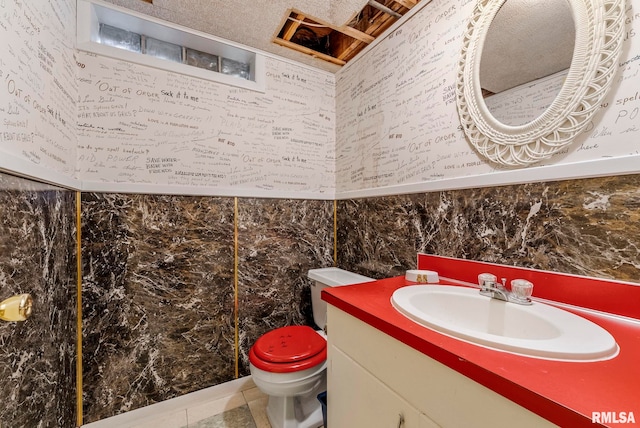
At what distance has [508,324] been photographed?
2.68 feet

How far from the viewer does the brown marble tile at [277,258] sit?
1.66 meters

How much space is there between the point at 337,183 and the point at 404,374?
1.52 metres

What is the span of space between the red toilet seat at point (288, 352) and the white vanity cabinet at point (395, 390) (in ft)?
0.95

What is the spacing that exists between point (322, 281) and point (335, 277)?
0.31ft

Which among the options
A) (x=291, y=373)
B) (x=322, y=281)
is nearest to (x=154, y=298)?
(x=291, y=373)

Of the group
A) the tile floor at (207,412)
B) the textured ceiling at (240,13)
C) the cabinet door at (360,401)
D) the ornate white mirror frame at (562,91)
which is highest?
the textured ceiling at (240,13)

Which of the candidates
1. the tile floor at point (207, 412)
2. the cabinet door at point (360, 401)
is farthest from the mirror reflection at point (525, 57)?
the tile floor at point (207, 412)

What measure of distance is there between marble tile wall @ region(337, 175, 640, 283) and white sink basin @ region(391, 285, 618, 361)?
0.20 meters

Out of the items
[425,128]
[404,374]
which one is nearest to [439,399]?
[404,374]

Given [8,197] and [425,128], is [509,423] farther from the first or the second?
[8,197]

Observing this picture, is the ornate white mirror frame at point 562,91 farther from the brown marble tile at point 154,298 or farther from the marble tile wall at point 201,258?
the brown marble tile at point 154,298

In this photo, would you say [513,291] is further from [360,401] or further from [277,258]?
[277,258]

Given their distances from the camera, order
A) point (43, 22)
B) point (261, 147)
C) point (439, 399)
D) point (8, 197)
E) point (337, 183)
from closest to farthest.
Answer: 1. point (439, 399)
2. point (8, 197)
3. point (43, 22)
4. point (261, 147)
5. point (337, 183)

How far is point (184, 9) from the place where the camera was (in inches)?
55.1
